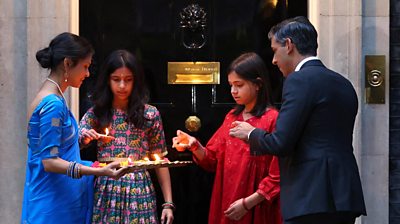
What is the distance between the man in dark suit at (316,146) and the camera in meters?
3.35

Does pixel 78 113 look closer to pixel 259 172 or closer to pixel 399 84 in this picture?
pixel 259 172

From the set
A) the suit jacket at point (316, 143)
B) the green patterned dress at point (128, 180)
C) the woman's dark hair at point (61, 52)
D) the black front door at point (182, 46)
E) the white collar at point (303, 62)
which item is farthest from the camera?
the black front door at point (182, 46)

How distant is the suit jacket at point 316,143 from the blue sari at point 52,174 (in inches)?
43.6

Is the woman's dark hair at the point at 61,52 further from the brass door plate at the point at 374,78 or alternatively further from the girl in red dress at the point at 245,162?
the brass door plate at the point at 374,78

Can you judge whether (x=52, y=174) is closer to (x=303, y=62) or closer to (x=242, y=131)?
(x=242, y=131)

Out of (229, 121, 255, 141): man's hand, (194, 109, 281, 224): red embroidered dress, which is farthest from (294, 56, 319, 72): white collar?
(194, 109, 281, 224): red embroidered dress

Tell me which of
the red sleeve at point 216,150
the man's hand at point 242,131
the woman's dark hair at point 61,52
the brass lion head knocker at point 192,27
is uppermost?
the brass lion head knocker at point 192,27

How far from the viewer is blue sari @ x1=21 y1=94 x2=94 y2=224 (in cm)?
365

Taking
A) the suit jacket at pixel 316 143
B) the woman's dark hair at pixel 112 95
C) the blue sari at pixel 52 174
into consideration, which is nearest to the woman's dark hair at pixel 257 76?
the woman's dark hair at pixel 112 95

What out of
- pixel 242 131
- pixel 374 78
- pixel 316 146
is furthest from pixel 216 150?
pixel 374 78

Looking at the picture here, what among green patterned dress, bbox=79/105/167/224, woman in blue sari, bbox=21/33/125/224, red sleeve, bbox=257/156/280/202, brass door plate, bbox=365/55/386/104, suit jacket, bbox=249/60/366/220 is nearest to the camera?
suit jacket, bbox=249/60/366/220

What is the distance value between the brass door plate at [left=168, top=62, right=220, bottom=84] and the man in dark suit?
5.66 ft

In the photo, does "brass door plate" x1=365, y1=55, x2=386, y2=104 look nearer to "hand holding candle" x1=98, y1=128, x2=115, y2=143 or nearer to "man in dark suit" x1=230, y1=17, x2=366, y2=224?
"man in dark suit" x1=230, y1=17, x2=366, y2=224

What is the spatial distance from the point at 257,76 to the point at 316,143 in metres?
1.03
